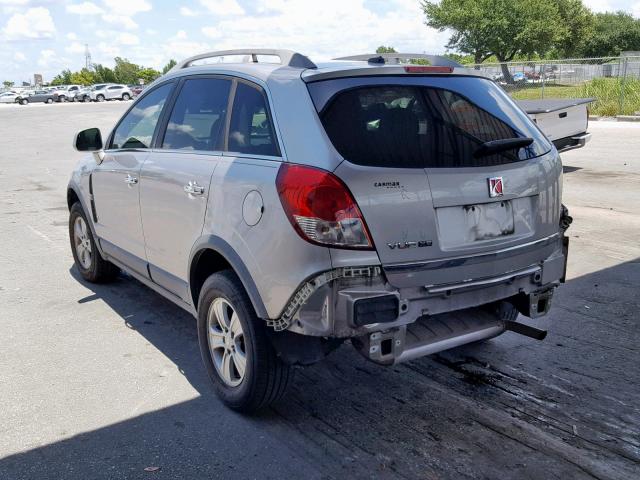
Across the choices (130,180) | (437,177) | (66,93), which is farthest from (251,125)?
(66,93)

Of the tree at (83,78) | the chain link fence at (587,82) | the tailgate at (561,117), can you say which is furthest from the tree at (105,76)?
the tailgate at (561,117)

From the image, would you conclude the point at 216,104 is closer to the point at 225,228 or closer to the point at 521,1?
the point at 225,228

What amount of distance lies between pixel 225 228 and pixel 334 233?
0.76m

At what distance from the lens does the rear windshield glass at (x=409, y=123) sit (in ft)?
10.9

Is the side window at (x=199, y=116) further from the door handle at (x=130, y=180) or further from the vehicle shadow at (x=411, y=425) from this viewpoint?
the vehicle shadow at (x=411, y=425)

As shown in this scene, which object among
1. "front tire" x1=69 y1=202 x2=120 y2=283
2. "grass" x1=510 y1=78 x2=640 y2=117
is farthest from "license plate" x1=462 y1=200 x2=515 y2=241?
"grass" x1=510 y1=78 x2=640 y2=117

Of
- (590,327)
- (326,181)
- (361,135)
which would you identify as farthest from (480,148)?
(590,327)

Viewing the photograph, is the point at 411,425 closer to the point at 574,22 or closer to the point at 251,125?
the point at 251,125

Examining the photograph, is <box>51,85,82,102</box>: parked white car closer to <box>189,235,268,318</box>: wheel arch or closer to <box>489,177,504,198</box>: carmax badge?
<box>189,235,268,318</box>: wheel arch

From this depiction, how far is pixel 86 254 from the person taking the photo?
640 centimetres

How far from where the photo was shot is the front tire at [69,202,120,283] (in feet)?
20.3

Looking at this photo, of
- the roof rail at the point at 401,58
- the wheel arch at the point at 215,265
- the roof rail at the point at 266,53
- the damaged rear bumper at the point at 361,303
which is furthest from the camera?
the roof rail at the point at 401,58

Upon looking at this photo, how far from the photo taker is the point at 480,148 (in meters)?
3.57

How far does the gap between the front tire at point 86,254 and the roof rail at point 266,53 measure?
81.1 inches
